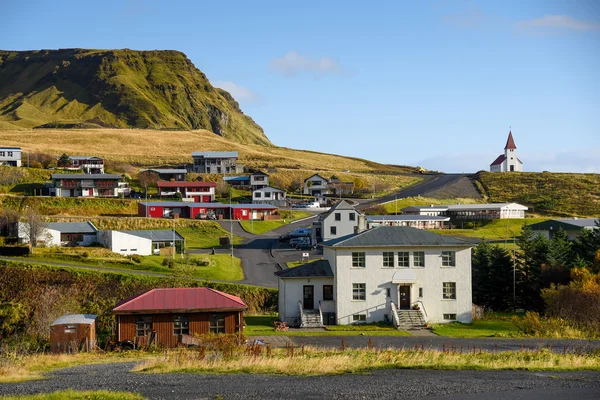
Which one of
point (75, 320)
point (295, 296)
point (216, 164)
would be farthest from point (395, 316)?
point (216, 164)

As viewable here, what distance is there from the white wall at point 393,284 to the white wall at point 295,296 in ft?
2.93

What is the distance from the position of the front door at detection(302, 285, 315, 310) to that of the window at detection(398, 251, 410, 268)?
5.36 metres

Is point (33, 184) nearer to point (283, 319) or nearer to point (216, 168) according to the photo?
point (216, 168)

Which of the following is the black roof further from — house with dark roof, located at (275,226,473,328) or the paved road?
the paved road

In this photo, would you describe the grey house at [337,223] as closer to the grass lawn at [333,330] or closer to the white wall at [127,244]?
the white wall at [127,244]

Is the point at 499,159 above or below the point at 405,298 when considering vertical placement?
above

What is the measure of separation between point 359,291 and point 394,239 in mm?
3763

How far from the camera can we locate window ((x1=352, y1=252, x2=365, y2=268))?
135 ft

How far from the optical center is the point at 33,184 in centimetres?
9125

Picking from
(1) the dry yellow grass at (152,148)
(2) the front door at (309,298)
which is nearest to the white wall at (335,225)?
(2) the front door at (309,298)

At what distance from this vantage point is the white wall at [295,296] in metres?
40.9

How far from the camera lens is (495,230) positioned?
78.7 metres

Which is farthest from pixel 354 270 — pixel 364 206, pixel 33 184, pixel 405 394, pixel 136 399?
pixel 33 184

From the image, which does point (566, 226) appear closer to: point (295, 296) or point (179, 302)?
point (295, 296)
